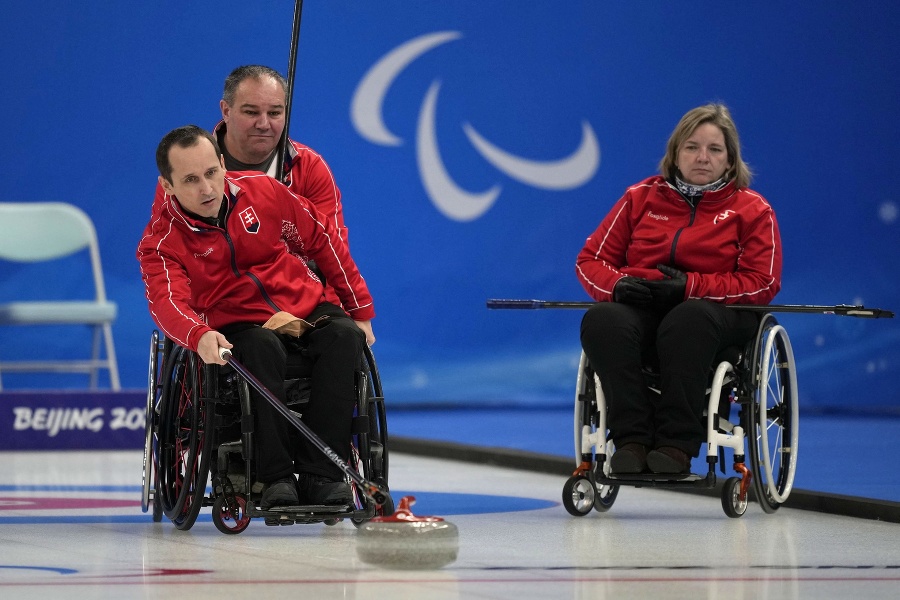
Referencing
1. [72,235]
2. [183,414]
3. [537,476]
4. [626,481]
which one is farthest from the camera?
[72,235]

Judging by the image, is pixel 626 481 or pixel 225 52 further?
pixel 225 52

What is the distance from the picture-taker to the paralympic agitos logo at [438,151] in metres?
7.17

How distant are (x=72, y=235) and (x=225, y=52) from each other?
1.10 m

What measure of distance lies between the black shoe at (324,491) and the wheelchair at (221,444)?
0.04 meters

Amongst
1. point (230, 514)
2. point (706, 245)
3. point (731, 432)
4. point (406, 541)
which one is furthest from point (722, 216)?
point (406, 541)

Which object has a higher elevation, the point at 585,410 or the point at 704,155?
the point at 704,155

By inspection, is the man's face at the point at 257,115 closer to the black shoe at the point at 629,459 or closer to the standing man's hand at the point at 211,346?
the standing man's hand at the point at 211,346

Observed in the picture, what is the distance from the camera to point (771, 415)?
392 centimetres

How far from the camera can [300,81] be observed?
706 cm

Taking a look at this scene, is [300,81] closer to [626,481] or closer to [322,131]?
[322,131]

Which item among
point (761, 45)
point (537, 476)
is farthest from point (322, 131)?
point (537, 476)

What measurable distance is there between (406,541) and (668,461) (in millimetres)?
1137

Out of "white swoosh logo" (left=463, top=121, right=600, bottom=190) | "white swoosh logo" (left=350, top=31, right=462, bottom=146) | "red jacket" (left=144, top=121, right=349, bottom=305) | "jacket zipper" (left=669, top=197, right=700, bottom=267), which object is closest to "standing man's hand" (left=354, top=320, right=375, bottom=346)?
"red jacket" (left=144, top=121, right=349, bottom=305)

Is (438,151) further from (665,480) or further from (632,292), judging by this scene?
(665,480)
